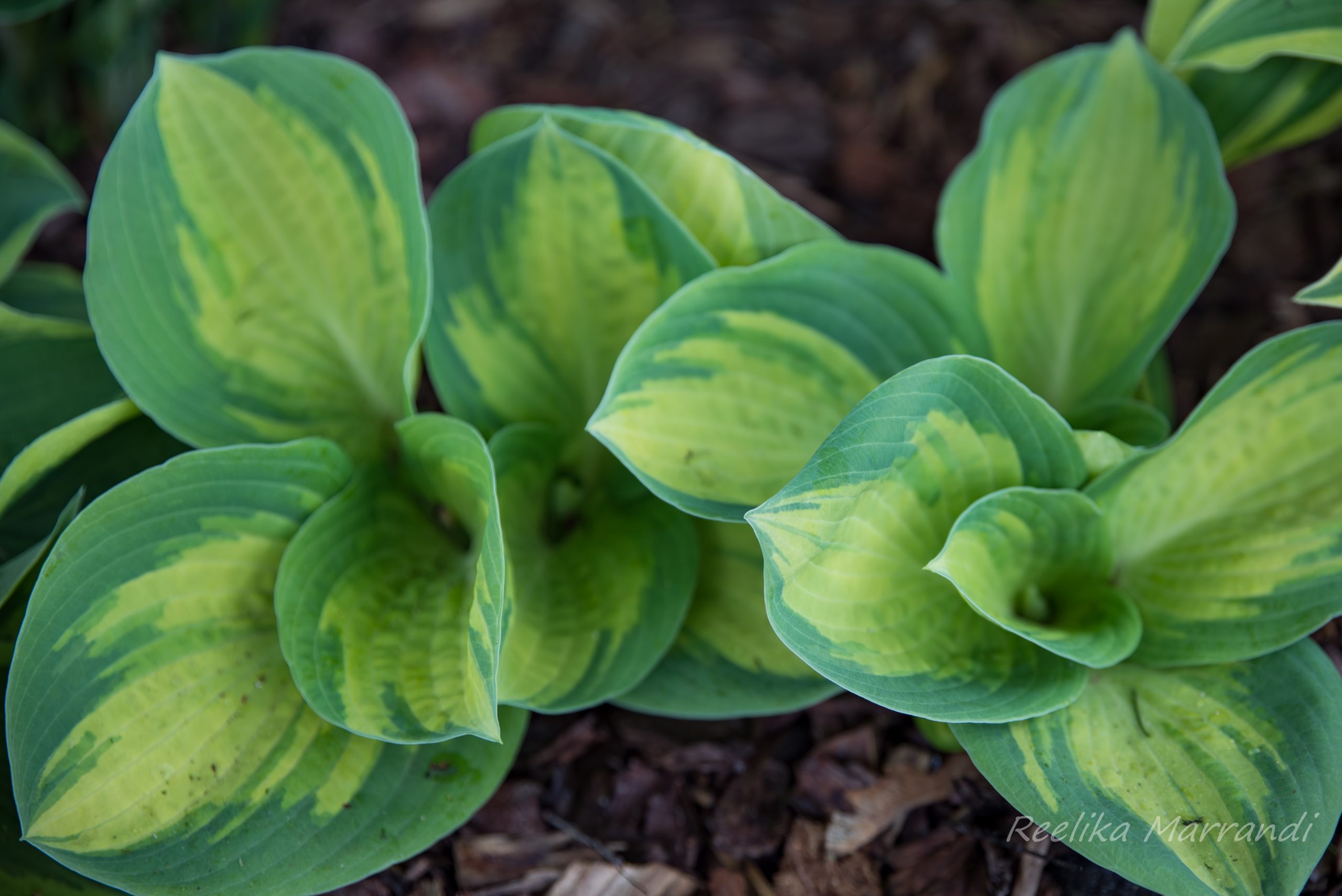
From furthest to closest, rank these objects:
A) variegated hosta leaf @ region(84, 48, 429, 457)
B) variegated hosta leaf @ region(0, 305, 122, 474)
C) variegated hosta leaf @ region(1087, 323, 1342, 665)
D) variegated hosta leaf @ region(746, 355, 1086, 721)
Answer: variegated hosta leaf @ region(0, 305, 122, 474)
variegated hosta leaf @ region(84, 48, 429, 457)
variegated hosta leaf @ region(1087, 323, 1342, 665)
variegated hosta leaf @ region(746, 355, 1086, 721)

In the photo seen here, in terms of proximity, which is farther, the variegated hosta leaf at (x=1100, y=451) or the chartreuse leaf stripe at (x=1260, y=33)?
the chartreuse leaf stripe at (x=1260, y=33)

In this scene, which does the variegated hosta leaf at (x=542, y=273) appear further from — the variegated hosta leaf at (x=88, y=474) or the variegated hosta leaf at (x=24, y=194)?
the variegated hosta leaf at (x=24, y=194)

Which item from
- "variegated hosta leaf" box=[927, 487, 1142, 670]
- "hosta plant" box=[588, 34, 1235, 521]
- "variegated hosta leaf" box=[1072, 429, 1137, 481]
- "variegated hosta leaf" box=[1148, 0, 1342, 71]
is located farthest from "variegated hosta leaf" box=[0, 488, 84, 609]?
"variegated hosta leaf" box=[1148, 0, 1342, 71]

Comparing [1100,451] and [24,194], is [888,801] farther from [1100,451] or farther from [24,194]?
[24,194]

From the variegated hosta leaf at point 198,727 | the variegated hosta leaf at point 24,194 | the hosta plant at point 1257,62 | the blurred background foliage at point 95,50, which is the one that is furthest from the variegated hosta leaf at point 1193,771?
the blurred background foliage at point 95,50

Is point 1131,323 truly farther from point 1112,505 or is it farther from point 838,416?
point 838,416

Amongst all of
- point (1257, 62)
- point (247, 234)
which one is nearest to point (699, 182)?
point (247, 234)

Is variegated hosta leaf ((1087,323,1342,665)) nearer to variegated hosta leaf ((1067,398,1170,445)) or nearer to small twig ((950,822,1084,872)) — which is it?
variegated hosta leaf ((1067,398,1170,445))
